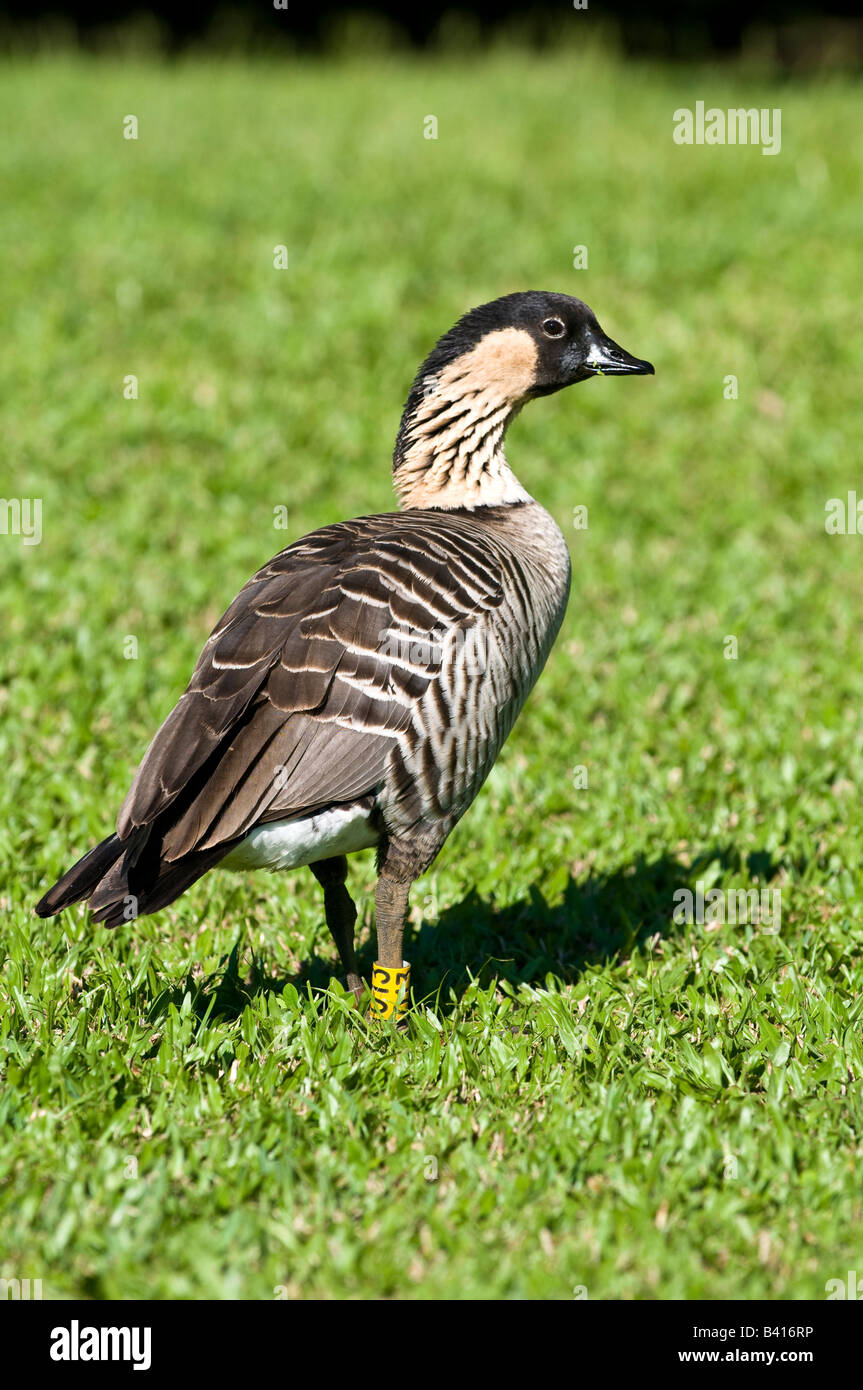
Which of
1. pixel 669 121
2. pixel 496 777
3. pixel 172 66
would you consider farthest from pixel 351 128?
pixel 496 777

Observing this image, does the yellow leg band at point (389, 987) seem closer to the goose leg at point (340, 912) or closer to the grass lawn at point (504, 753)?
the grass lawn at point (504, 753)

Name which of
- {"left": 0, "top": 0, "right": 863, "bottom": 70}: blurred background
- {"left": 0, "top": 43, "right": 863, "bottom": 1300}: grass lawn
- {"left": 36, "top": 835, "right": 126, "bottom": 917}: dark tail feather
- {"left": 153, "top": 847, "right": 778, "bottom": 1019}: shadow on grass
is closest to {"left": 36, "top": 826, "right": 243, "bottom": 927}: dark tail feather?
{"left": 36, "top": 835, "right": 126, "bottom": 917}: dark tail feather

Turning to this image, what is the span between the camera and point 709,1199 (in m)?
3.72

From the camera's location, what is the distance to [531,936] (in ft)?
17.7

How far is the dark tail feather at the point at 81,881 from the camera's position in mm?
4137

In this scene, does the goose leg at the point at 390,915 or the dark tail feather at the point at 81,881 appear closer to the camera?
the dark tail feather at the point at 81,881

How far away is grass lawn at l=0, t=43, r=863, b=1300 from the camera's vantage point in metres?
3.71

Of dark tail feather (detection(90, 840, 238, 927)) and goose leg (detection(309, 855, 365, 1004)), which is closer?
dark tail feather (detection(90, 840, 238, 927))

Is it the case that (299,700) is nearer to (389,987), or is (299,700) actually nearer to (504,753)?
(389,987)

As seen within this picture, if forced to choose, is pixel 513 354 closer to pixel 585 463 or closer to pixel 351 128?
pixel 585 463

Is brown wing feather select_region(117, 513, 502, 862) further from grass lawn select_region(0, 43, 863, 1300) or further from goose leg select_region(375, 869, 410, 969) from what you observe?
grass lawn select_region(0, 43, 863, 1300)

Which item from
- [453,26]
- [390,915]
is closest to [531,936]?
[390,915]

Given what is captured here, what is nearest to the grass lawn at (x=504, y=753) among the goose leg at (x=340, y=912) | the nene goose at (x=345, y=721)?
the goose leg at (x=340, y=912)

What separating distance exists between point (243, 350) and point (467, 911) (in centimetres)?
712
